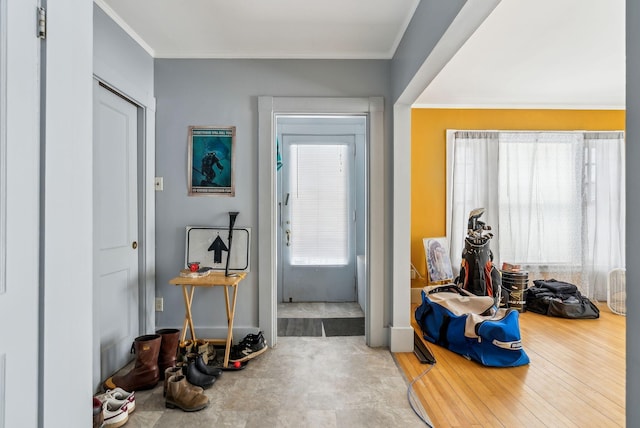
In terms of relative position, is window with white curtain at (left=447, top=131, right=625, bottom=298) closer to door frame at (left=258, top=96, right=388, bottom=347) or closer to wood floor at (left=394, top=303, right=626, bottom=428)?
wood floor at (left=394, top=303, right=626, bottom=428)

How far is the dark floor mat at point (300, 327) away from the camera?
3.41 metres

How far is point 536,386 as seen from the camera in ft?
7.97

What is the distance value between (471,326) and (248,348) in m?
1.76

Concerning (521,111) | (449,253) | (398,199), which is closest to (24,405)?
(398,199)

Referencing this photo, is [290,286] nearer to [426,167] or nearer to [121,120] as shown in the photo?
[426,167]

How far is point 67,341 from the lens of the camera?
3.33 ft

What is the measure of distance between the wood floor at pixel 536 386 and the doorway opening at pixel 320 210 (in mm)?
1752

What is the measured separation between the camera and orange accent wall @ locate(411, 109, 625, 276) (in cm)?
455

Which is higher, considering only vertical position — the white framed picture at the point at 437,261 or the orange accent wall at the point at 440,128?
the orange accent wall at the point at 440,128

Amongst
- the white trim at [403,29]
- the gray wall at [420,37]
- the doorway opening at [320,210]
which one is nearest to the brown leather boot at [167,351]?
the doorway opening at [320,210]

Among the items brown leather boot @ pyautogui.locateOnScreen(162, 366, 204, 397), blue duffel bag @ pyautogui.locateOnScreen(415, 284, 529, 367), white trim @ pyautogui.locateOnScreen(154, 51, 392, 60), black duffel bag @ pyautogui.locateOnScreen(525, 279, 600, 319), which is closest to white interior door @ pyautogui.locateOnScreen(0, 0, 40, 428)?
brown leather boot @ pyautogui.locateOnScreen(162, 366, 204, 397)

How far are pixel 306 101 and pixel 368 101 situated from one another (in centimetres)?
52

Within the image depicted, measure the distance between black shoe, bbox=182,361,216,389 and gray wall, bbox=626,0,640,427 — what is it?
2.22 metres

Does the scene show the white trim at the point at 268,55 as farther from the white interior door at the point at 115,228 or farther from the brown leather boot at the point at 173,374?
the brown leather boot at the point at 173,374
